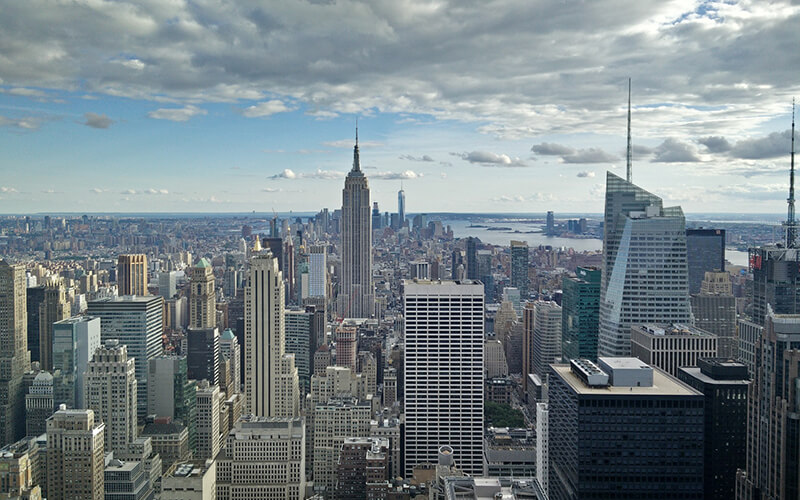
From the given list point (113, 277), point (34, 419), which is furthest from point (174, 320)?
point (34, 419)

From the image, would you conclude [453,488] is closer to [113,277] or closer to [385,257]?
[113,277]

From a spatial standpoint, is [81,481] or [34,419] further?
[34,419]

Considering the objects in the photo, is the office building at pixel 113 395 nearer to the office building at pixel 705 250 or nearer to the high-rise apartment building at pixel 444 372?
the high-rise apartment building at pixel 444 372

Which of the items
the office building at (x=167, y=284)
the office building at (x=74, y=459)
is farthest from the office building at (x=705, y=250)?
the office building at (x=74, y=459)

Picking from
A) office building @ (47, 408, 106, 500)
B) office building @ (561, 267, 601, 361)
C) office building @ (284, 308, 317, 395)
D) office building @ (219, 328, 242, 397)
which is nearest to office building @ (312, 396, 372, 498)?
office building @ (47, 408, 106, 500)

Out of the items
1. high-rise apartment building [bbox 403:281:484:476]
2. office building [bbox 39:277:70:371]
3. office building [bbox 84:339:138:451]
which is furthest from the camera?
office building [bbox 39:277:70:371]

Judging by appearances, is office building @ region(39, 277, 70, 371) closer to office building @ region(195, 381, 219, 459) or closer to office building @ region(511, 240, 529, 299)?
office building @ region(195, 381, 219, 459)

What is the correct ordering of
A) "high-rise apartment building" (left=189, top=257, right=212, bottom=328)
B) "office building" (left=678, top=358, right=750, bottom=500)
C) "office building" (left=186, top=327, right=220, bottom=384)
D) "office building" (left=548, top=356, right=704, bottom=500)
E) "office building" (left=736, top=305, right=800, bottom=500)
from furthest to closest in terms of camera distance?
"high-rise apartment building" (left=189, top=257, right=212, bottom=328)
"office building" (left=186, top=327, right=220, bottom=384)
"office building" (left=678, top=358, right=750, bottom=500)
"office building" (left=548, top=356, right=704, bottom=500)
"office building" (left=736, top=305, right=800, bottom=500)
